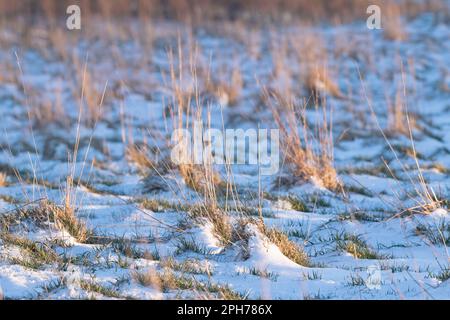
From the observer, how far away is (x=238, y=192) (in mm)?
5230

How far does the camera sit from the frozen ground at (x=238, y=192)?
10.8 feet

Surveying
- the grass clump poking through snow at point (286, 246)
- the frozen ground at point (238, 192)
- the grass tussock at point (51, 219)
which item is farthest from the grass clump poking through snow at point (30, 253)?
the grass clump poking through snow at point (286, 246)

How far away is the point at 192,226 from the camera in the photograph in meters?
4.02

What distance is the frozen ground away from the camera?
129 inches

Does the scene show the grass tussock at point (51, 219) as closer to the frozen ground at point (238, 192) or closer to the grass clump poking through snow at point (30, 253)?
the frozen ground at point (238, 192)

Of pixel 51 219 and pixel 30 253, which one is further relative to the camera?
pixel 51 219

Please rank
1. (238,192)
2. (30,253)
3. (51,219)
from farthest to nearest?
(238,192), (51,219), (30,253)

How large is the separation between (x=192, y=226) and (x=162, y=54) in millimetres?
7032

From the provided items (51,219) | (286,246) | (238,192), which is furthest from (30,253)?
(238,192)

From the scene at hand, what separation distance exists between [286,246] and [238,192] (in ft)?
5.07

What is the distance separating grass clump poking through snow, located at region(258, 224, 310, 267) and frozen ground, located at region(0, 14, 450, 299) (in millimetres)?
47

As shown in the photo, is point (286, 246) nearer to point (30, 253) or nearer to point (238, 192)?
point (30, 253)

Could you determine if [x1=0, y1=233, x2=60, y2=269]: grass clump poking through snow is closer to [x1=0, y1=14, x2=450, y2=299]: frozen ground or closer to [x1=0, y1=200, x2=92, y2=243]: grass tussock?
[x1=0, y1=14, x2=450, y2=299]: frozen ground

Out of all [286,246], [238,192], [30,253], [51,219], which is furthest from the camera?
[238,192]
